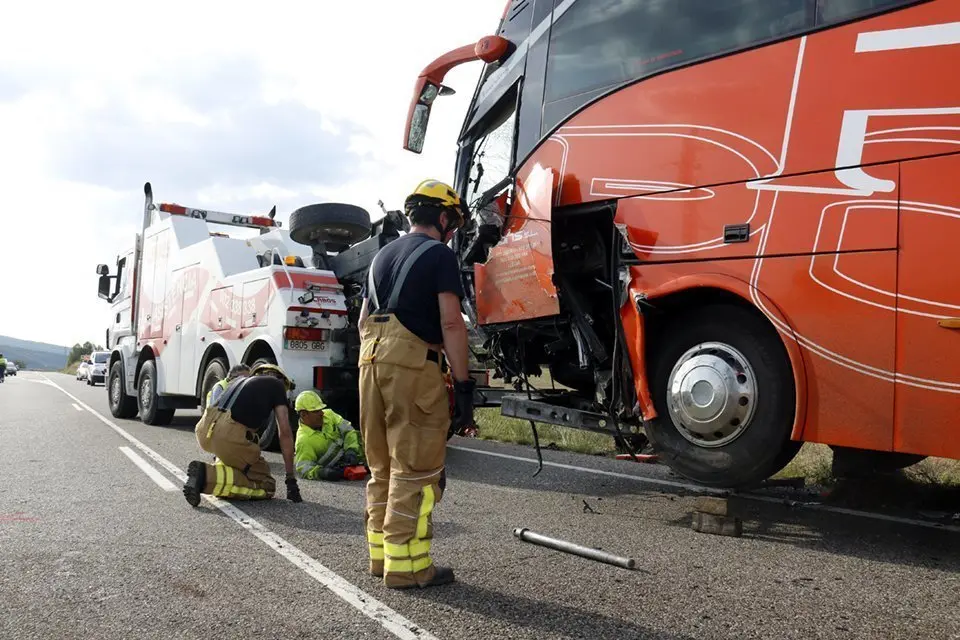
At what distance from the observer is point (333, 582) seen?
3.42 m

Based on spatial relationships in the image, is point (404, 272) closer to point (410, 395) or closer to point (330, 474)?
point (410, 395)

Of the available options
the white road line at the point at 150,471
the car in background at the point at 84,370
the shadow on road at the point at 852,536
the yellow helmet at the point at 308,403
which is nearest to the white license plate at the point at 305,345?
the yellow helmet at the point at 308,403

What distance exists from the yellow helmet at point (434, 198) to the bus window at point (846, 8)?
2.03 m

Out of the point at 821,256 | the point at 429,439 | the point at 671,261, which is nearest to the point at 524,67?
the point at 671,261

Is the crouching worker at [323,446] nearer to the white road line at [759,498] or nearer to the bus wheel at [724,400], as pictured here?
the white road line at [759,498]

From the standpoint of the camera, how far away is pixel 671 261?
4.33m

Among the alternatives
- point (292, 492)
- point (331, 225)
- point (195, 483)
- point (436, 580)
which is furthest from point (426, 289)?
point (331, 225)

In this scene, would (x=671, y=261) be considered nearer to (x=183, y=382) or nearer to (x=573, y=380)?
(x=573, y=380)

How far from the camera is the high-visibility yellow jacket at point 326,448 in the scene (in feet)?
21.0

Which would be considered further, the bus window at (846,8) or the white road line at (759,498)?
the white road line at (759,498)

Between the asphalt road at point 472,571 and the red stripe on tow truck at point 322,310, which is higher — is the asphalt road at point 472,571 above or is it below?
below

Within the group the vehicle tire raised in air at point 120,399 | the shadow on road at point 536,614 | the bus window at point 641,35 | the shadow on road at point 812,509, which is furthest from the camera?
the vehicle tire raised in air at point 120,399

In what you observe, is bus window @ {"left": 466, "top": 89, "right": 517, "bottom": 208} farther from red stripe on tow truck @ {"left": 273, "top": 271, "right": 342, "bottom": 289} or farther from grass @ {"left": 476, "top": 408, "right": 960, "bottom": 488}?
grass @ {"left": 476, "top": 408, "right": 960, "bottom": 488}

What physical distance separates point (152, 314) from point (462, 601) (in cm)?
931
